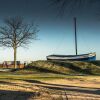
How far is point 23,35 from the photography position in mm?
54500

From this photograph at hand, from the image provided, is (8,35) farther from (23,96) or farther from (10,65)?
(23,96)

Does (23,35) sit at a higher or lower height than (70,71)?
higher

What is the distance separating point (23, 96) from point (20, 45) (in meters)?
39.3

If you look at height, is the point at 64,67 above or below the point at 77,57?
below

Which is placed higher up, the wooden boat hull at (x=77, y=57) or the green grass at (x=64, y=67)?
the wooden boat hull at (x=77, y=57)

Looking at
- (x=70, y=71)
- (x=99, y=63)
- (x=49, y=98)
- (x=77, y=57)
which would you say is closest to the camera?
(x=49, y=98)

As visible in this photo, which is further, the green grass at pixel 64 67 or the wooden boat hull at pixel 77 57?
the wooden boat hull at pixel 77 57

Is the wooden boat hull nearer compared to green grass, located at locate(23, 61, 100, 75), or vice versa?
green grass, located at locate(23, 61, 100, 75)

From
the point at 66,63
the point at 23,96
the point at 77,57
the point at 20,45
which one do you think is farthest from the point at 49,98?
the point at 77,57

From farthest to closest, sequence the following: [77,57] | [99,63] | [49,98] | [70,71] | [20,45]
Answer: [77,57]
[20,45]
[99,63]
[70,71]
[49,98]

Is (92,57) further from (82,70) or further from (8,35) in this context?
(82,70)

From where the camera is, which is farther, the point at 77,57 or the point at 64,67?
the point at 77,57

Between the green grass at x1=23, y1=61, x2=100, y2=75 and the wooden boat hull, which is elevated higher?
the wooden boat hull

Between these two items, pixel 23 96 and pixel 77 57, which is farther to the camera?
pixel 77 57
